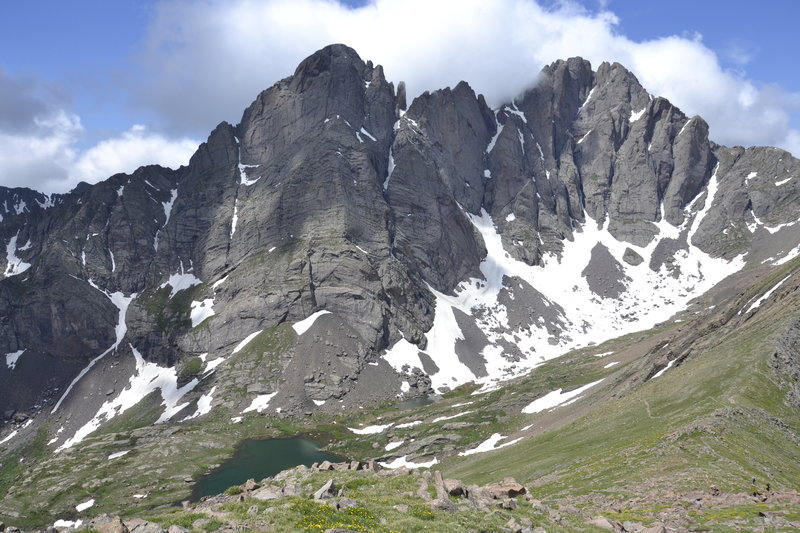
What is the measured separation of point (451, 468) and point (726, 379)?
4199 centimetres

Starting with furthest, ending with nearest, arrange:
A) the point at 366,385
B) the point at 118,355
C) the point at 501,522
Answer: the point at 118,355, the point at 366,385, the point at 501,522

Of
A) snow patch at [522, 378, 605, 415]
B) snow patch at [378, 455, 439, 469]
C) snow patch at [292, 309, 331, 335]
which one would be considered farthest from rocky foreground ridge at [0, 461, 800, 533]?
snow patch at [292, 309, 331, 335]

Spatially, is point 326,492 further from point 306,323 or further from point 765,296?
point 306,323

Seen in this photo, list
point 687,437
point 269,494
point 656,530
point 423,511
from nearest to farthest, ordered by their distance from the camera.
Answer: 1. point 656,530
2. point 423,511
3. point 269,494
4. point 687,437

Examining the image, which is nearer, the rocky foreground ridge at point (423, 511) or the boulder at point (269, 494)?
the rocky foreground ridge at point (423, 511)

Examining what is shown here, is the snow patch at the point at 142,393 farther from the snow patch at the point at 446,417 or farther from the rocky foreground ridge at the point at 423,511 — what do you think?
the rocky foreground ridge at the point at 423,511

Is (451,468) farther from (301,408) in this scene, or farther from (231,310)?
(231,310)

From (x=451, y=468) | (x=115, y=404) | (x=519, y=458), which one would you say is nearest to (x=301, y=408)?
(x=115, y=404)

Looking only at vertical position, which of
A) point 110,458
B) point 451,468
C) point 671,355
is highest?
point 110,458

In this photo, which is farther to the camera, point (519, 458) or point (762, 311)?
point (762, 311)

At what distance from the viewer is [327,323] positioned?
186250 mm

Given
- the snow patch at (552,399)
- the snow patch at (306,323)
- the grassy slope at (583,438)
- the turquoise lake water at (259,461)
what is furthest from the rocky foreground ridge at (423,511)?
the snow patch at (306,323)

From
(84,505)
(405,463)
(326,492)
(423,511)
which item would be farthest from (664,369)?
(84,505)

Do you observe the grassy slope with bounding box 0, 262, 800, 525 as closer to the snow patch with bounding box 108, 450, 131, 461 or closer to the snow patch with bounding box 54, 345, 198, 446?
the snow patch with bounding box 108, 450, 131, 461
